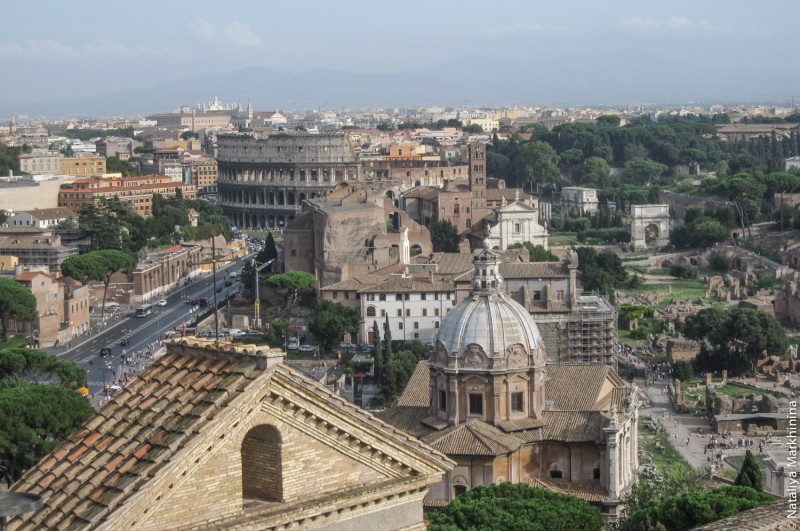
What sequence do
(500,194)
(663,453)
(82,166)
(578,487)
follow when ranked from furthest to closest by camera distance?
(82,166) → (500,194) → (663,453) → (578,487)

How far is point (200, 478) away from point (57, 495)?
0.82m

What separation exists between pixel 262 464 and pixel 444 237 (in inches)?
2015

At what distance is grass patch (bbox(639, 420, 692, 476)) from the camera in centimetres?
2761

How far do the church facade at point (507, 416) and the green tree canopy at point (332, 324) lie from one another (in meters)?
16.1

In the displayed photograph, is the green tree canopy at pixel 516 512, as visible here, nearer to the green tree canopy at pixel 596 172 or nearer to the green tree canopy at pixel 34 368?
the green tree canopy at pixel 34 368

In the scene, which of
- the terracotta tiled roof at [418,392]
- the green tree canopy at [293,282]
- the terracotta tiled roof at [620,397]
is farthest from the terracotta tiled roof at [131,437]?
the green tree canopy at [293,282]

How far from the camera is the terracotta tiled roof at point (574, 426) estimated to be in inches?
933

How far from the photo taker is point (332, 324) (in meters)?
41.0

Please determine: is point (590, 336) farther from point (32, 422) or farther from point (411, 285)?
point (32, 422)

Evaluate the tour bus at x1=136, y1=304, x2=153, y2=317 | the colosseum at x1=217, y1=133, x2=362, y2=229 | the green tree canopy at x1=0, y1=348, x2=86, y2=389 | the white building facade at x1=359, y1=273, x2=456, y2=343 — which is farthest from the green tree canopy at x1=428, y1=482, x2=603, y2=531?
the colosseum at x1=217, y1=133, x2=362, y2=229

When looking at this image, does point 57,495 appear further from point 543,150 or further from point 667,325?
point 543,150

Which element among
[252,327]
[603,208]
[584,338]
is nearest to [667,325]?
[584,338]

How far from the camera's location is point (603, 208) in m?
81.5

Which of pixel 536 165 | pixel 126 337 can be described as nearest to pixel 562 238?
pixel 536 165
